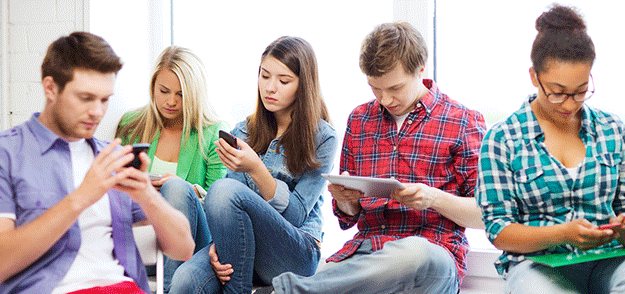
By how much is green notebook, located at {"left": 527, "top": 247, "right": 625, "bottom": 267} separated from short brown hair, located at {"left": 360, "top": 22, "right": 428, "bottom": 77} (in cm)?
75

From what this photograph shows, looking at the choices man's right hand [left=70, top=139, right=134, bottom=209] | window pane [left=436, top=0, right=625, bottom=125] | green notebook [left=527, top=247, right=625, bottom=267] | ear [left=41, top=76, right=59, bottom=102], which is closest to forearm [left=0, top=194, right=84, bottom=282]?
man's right hand [left=70, top=139, right=134, bottom=209]

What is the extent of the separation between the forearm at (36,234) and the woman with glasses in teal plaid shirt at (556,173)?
1069 mm

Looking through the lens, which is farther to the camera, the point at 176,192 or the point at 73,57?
the point at 176,192

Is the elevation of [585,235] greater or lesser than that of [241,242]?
greater

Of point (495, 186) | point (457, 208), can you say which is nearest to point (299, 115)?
point (457, 208)

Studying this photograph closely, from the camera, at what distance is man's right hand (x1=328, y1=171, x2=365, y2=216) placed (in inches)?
72.2

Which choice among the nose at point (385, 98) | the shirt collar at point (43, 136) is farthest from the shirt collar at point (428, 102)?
the shirt collar at point (43, 136)

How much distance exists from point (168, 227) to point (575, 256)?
3.37ft

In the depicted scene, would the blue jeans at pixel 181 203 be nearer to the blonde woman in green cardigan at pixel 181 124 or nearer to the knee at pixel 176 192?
the knee at pixel 176 192

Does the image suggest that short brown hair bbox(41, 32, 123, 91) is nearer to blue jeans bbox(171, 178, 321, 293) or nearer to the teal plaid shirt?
blue jeans bbox(171, 178, 321, 293)

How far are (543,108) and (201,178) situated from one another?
1393 millimetres

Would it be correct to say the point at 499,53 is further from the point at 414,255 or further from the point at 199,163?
the point at 199,163

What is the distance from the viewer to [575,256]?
1.44 m

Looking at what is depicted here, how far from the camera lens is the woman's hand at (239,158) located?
1.97m
